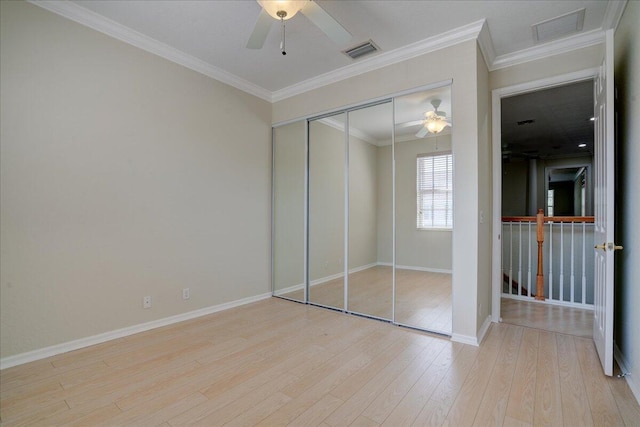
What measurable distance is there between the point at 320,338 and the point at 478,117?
2.56m

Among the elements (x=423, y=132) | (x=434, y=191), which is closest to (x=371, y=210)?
(x=434, y=191)

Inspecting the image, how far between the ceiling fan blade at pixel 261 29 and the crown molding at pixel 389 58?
150cm

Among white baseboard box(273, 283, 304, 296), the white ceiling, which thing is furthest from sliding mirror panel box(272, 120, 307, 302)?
the white ceiling

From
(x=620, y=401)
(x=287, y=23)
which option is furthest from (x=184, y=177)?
(x=620, y=401)

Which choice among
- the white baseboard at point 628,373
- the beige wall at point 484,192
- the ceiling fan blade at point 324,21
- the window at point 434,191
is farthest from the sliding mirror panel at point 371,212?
the white baseboard at point 628,373

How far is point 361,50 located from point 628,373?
349 centimetres

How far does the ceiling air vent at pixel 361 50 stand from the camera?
3.08m

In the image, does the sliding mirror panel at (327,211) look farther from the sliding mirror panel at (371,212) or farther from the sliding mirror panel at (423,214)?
the sliding mirror panel at (423,214)

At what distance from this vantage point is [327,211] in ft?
13.1

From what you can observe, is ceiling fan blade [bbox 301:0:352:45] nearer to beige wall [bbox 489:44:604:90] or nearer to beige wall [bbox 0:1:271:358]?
beige wall [bbox 0:1:271:358]

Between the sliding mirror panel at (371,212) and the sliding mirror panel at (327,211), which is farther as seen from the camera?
the sliding mirror panel at (327,211)

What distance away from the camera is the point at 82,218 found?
267cm

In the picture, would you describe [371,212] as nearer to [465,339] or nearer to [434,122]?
[434,122]

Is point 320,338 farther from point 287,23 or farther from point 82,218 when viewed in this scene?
point 287,23
